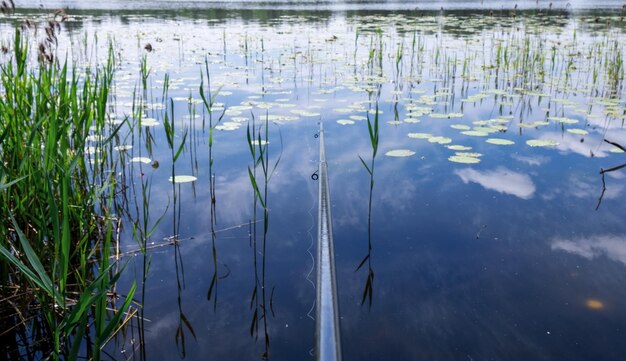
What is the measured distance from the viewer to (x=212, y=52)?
27.1ft

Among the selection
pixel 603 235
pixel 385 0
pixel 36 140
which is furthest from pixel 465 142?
pixel 385 0

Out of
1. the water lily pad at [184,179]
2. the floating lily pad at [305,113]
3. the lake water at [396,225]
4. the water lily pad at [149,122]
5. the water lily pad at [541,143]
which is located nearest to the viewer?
the lake water at [396,225]

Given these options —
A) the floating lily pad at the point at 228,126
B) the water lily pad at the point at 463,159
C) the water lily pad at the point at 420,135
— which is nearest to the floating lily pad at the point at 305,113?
the floating lily pad at the point at 228,126

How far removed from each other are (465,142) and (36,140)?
282cm

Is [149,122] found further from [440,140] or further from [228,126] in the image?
[440,140]

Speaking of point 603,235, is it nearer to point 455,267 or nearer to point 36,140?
point 455,267

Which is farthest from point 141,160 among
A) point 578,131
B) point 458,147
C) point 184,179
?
point 578,131

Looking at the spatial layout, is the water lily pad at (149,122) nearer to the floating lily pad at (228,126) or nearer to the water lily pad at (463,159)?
the floating lily pad at (228,126)

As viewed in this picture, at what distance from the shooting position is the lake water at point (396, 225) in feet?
5.57

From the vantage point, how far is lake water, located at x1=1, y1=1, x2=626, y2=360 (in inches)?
66.8

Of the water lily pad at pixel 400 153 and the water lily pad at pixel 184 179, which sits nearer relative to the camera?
the water lily pad at pixel 184 179

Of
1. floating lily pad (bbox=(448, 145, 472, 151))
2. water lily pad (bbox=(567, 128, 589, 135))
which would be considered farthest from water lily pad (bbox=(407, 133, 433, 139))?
water lily pad (bbox=(567, 128, 589, 135))

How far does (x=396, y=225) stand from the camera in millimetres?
2484

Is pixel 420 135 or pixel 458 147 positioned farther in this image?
pixel 420 135
